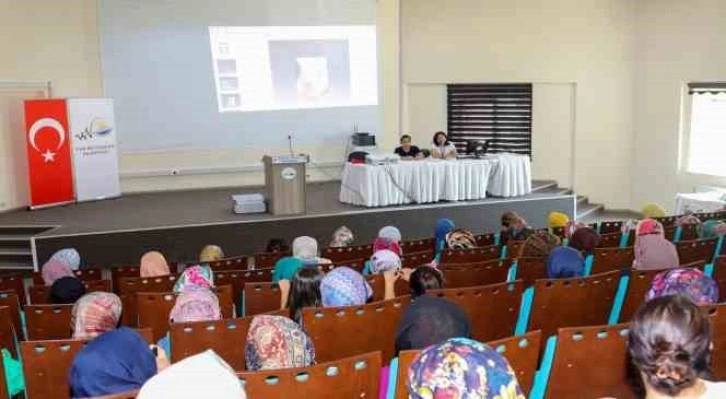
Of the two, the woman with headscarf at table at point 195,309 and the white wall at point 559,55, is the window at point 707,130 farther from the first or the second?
the woman with headscarf at table at point 195,309

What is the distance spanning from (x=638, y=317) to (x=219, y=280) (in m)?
3.88

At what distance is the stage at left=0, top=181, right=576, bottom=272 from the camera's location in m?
8.87

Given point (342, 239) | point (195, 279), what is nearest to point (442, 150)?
point (342, 239)

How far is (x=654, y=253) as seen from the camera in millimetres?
5078

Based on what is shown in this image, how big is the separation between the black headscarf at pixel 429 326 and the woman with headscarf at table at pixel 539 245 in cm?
233

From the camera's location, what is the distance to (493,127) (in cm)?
1316

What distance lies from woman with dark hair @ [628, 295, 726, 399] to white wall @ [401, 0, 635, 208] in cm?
1138

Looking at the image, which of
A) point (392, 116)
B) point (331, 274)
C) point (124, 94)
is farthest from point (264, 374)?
point (392, 116)

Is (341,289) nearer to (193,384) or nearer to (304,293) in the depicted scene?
(304,293)

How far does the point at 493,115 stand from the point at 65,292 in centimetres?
970

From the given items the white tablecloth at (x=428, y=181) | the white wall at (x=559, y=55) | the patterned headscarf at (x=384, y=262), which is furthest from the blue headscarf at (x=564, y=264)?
the white wall at (x=559, y=55)

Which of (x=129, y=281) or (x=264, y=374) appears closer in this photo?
(x=264, y=374)

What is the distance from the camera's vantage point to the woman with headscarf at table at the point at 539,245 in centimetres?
520

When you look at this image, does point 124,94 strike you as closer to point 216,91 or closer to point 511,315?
point 216,91
